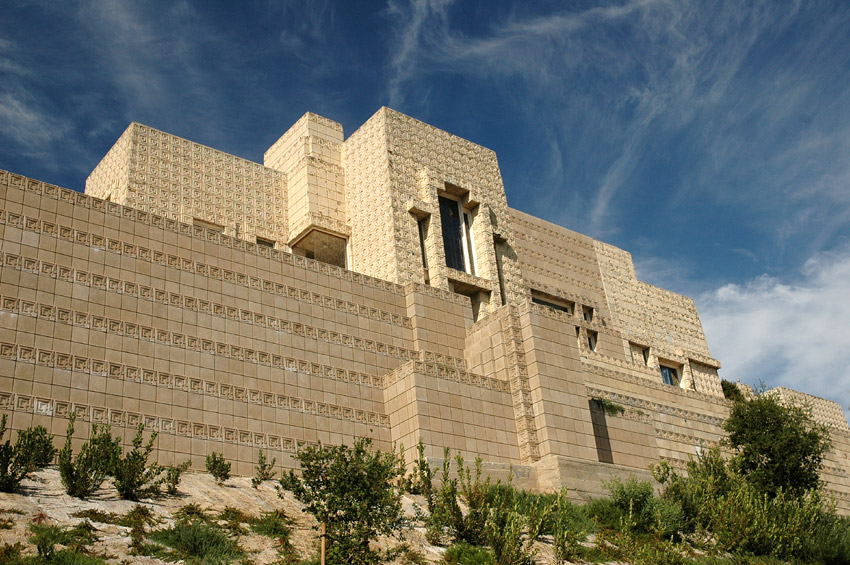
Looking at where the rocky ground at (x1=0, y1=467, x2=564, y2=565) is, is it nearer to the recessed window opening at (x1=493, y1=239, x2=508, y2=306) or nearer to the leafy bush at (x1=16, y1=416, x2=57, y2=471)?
the leafy bush at (x1=16, y1=416, x2=57, y2=471)

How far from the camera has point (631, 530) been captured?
2491cm

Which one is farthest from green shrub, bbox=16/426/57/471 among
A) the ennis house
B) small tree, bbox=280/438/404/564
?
small tree, bbox=280/438/404/564

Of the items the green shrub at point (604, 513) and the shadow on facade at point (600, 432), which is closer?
the green shrub at point (604, 513)

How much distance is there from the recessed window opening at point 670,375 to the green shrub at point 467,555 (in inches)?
1194

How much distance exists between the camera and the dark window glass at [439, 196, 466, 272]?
3803 cm

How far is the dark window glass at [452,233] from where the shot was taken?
38.0m

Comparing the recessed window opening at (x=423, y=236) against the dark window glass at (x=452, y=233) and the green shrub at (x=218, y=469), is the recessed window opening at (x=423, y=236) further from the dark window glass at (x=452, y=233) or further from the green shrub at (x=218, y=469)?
the green shrub at (x=218, y=469)

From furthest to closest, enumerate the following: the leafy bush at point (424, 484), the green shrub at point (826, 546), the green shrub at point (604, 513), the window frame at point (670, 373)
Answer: the window frame at point (670, 373)
the green shrub at point (604, 513)
the green shrub at point (826, 546)
the leafy bush at point (424, 484)

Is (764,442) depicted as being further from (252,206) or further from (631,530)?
(252,206)

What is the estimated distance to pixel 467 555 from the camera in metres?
19.3

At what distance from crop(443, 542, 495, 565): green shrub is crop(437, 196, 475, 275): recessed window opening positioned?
18.9 meters

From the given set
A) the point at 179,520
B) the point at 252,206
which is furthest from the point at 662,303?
the point at 179,520

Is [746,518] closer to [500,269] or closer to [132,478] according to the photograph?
[132,478]

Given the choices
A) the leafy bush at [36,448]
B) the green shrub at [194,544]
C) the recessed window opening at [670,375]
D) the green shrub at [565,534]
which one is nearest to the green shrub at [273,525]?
the green shrub at [194,544]
